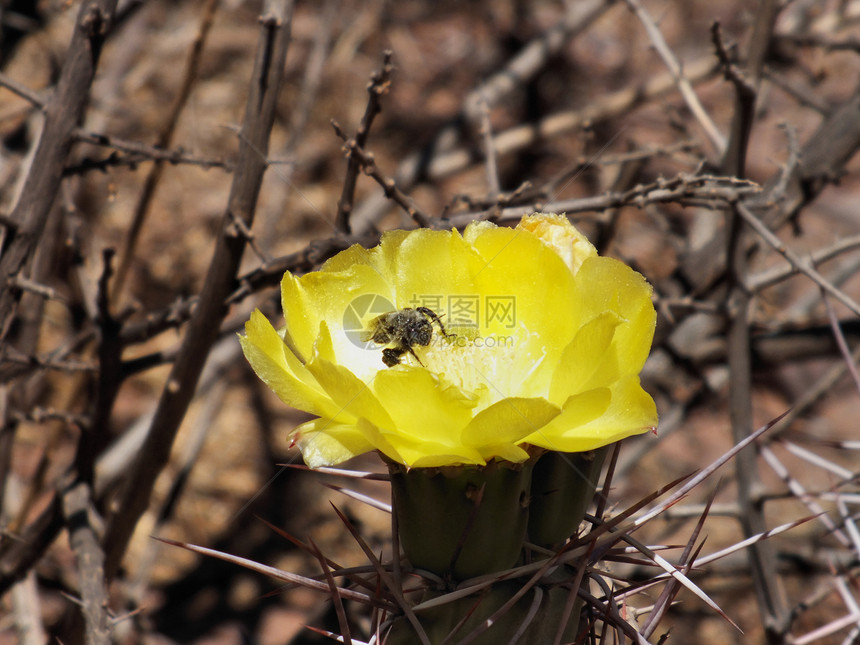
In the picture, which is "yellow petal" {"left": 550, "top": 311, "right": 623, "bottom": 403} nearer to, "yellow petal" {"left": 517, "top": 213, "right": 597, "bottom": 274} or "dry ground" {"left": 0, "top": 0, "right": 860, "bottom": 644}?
"yellow petal" {"left": 517, "top": 213, "right": 597, "bottom": 274}

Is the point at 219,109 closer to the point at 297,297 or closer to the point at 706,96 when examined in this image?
the point at 706,96

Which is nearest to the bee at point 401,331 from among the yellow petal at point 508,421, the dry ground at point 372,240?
the yellow petal at point 508,421

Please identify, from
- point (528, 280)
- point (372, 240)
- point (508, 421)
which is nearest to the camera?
point (508, 421)

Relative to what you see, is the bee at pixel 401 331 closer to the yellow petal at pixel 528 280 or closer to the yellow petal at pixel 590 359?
the yellow petal at pixel 528 280

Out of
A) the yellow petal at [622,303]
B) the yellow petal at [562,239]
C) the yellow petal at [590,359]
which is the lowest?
the yellow petal at [590,359]

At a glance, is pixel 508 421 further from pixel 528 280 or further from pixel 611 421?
pixel 528 280

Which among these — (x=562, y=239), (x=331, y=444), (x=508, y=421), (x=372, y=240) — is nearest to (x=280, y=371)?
(x=331, y=444)

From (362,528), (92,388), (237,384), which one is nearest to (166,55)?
(237,384)
